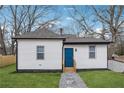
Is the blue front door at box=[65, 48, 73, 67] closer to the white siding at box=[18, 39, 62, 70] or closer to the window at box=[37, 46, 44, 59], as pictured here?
the white siding at box=[18, 39, 62, 70]

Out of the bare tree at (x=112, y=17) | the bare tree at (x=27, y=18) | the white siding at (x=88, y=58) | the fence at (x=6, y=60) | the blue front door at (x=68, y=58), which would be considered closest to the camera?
the white siding at (x=88, y=58)

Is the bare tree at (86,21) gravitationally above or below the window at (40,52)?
above

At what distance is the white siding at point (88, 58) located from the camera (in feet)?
70.1

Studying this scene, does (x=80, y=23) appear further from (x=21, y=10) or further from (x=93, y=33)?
(x=21, y=10)

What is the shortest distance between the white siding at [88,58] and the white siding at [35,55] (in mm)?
1941

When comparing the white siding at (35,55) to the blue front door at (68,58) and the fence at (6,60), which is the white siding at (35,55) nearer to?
the blue front door at (68,58)

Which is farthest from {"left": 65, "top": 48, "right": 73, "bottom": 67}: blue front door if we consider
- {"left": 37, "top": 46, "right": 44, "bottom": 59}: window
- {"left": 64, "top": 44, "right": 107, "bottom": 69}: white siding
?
{"left": 37, "top": 46, "right": 44, "bottom": 59}: window

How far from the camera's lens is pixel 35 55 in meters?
19.8

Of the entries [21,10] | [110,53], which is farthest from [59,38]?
[21,10]

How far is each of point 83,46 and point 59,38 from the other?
2527 millimetres

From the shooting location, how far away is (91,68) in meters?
21.3

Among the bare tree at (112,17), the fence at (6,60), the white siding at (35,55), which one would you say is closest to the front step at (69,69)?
the white siding at (35,55)

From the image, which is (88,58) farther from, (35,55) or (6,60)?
(6,60)
